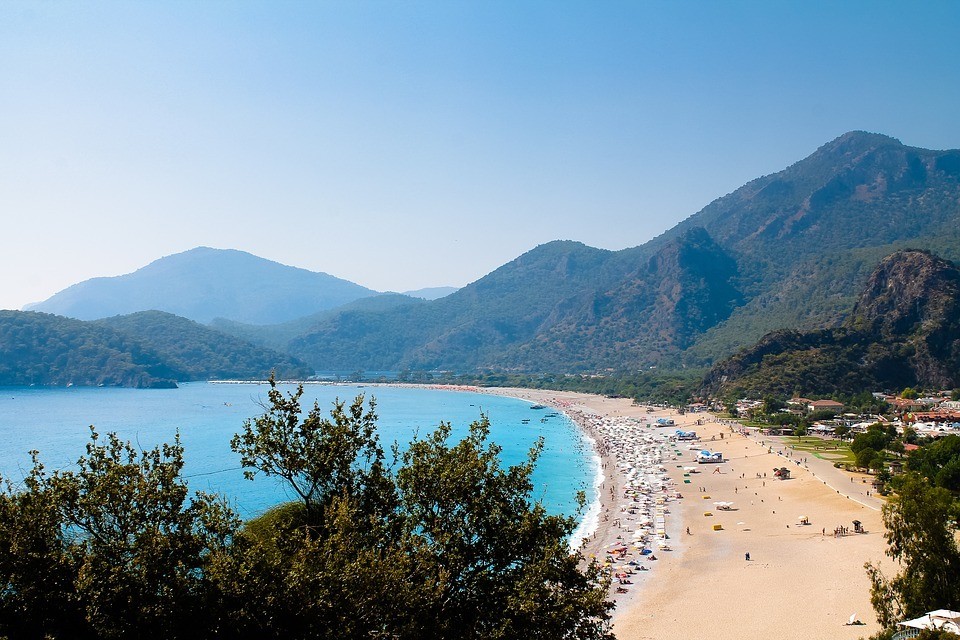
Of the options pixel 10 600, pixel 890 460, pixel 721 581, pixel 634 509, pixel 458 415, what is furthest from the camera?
pixel 458 415

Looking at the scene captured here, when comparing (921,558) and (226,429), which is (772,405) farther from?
(226,429)

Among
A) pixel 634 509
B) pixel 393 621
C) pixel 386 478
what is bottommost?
pixel 634 509

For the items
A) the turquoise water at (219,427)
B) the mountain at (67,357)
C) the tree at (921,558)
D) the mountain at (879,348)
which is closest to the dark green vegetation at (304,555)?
the turquoise water at (219,427)

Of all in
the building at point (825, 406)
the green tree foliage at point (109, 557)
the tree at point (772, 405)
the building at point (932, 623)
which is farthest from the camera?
the tree at point (772, 405)

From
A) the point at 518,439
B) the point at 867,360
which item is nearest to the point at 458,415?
the point at 518,439

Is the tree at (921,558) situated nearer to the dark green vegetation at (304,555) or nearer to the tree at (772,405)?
the dark green vegetation at (304,555)

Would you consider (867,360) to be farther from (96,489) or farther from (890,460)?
(96,489)
